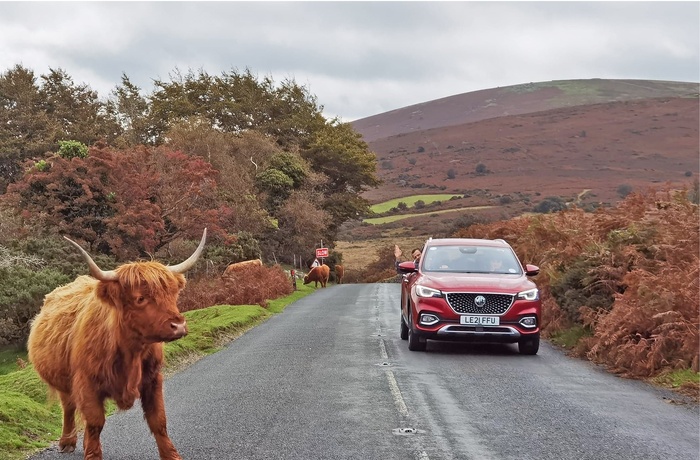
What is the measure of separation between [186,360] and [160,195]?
16.1 meters

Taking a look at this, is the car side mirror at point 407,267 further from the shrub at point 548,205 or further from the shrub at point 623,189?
the shrub at point 623,189

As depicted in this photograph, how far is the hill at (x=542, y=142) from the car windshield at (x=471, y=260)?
6629cm

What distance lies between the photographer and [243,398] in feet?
29.8

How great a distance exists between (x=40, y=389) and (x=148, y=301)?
499cm

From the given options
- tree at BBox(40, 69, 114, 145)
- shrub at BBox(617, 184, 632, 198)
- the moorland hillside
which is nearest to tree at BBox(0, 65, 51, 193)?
tree at BBox(40, 69, 114, 145)

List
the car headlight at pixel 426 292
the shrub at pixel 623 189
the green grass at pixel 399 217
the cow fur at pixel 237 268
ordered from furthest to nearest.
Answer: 1. the shrub at pixel 623 189
2. the green grass at pixel 399 217
3. the cow fur at pixel 237 268
4. the car headlight at pixel 426 292

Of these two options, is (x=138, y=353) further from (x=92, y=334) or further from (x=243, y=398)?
(x=243, y=398)

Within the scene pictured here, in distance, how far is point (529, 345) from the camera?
13047mm

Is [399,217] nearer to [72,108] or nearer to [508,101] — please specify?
[72,108]

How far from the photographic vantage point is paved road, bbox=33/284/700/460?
Answer: 6.61 metres

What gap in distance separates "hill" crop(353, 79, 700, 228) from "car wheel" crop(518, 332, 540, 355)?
67.5 m

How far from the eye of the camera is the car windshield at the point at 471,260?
46.1ft

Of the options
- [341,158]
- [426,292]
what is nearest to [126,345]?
[426,292]

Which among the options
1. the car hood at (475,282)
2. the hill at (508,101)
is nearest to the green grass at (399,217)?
the hill at (508,101)
